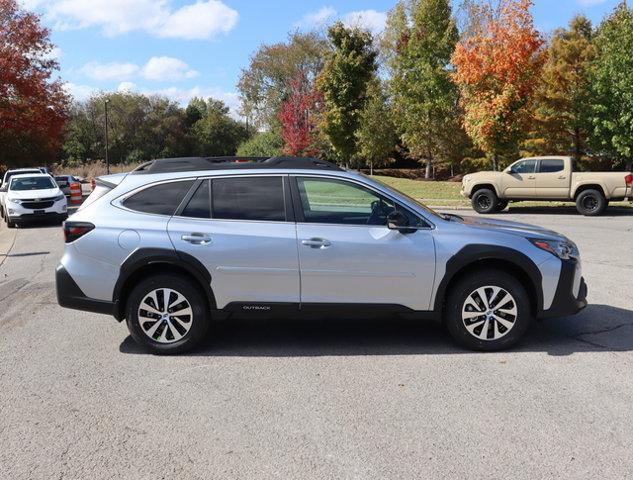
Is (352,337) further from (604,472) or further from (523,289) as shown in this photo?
(604,472)

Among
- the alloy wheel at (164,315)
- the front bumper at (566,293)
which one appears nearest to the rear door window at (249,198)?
the alloy wheel at (164,315)

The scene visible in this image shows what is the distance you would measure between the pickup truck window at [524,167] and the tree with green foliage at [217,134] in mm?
64301

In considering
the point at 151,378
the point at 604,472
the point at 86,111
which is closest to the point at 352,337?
the point at 151,378

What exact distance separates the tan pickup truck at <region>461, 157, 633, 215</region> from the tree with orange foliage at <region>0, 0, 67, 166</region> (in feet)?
83.7

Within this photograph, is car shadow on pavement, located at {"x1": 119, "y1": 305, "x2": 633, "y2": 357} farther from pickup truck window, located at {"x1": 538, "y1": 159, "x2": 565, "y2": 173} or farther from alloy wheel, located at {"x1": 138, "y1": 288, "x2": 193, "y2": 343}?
pickup truck window, located at {"x1": 538, "y1": 159, "x2": 565, "y2": 173}

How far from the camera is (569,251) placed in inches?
212

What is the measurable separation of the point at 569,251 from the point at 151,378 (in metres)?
3.82

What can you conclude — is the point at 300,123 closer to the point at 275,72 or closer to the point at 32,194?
the point at 275,72

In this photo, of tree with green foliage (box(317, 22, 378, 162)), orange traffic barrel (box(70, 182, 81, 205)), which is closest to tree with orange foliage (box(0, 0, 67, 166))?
orange traffic barrel (box(70, 182, 81, 205))

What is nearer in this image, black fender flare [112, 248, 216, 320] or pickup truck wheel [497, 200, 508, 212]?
black fender flare [112, 248, 216, 320]

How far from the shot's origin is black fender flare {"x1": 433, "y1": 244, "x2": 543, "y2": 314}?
514cm

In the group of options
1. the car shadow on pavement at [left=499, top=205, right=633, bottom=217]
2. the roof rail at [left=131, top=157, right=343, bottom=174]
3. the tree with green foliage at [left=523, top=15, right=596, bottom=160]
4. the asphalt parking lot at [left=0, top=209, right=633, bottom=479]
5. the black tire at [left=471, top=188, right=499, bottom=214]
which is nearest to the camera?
the asphalt parking lot at [left=0, top=209, right=633, bottom=479]

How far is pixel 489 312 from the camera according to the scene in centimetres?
525

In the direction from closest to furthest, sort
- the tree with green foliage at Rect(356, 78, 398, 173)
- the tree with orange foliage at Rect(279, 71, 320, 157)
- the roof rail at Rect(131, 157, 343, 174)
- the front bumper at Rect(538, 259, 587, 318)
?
the front bumper at Rect(538, 259, 587, 318) < the roof rail at Rect(131, 157, 343, 174) < the tree with green foliage at Rect(356, 78, 398, 173) < the tree with orange foliage at Rect(279, 71, 320, 157)
